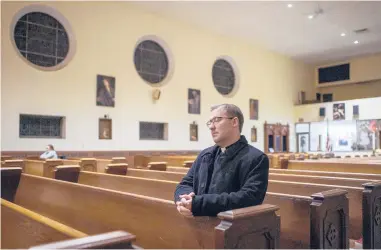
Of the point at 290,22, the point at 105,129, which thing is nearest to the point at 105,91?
the point at 105,129

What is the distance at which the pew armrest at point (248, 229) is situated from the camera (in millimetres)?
1501

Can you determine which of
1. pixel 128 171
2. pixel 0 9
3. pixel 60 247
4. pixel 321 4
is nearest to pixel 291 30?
pixel 321 4

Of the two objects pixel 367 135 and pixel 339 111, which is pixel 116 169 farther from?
pixel 339 111

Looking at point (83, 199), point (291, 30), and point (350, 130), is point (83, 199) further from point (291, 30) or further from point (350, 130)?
point (350, 130)

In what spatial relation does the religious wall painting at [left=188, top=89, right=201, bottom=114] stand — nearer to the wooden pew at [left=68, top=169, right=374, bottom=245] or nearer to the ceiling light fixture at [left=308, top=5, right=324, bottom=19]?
the ceiling light fixture at [left=308, top=5, right=324, bottom=19]

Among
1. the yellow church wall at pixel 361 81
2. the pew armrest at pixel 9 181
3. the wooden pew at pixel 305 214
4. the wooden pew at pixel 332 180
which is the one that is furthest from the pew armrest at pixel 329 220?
the yellow church wall at pixel 361 81

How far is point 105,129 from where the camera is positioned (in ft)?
37.7

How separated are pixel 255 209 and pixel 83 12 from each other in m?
10.9

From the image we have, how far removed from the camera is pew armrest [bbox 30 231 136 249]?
3.26 ft

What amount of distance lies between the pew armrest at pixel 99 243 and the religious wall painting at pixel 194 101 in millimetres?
12901

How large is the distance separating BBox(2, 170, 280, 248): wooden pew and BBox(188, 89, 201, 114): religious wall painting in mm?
11093

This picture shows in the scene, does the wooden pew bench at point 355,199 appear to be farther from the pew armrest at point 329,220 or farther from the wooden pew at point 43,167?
the wooden pew at point 43,167

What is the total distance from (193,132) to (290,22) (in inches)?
229

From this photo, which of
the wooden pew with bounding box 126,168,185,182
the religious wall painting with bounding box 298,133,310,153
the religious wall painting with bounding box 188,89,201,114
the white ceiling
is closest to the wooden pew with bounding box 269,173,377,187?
the wooden pew with bounding box 126,168,185,182
